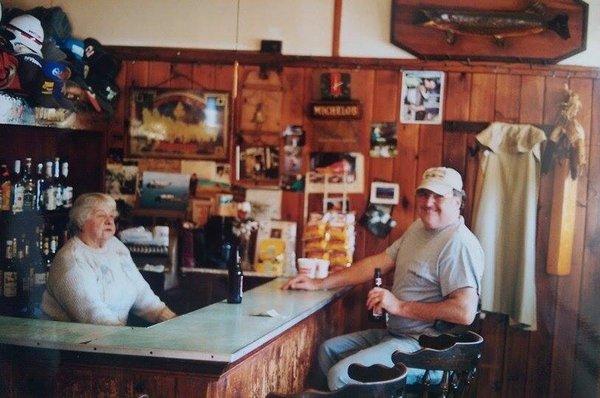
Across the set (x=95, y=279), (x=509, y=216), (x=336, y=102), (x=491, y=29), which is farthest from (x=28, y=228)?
(x=491, y=29)

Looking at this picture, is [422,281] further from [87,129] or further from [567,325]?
[87,129]

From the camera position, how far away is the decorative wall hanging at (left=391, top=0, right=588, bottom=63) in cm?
501

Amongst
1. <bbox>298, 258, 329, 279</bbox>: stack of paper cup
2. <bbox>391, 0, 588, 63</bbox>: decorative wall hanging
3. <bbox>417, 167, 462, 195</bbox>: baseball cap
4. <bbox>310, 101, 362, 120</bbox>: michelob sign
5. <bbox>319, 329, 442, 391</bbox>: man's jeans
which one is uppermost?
<bbox>391, 0, 588, 63</bbox>: decorative wall hanging

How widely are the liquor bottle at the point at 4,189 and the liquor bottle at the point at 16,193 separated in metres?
0.04

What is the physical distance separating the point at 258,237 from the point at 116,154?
114cm

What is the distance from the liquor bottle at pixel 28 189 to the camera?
15.8ft

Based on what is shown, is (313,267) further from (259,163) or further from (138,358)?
(138,358)

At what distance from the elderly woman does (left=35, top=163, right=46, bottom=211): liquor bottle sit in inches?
40.6

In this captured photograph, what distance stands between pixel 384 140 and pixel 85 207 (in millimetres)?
2110

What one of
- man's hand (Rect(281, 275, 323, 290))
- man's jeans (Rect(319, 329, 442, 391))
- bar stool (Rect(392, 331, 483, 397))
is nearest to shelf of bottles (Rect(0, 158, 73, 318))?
man's hand (Rect(281, 275, 323, 290))

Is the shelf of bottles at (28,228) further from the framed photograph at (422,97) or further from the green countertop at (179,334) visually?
the framed photograph at (422,97)

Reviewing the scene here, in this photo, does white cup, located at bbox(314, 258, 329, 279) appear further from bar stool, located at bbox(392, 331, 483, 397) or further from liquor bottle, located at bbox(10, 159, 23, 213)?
liquor bottle, located at bbox(10, 159, 23, 213)

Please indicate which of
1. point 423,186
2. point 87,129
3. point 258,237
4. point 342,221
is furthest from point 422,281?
point 87,129

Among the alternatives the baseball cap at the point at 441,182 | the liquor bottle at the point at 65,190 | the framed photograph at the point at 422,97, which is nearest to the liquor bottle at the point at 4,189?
the liquor bottle at the point at 65,190
